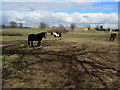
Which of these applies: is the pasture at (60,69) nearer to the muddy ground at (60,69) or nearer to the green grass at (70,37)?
the muddy ground at (60,69)

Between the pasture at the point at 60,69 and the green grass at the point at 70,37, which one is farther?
the green grass at the point at 70,37

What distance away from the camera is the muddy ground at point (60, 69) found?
6.53m

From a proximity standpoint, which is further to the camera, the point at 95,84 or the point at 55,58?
the point at 55,58

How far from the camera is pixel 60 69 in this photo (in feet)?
25.8

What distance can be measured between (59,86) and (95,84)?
5.53ft

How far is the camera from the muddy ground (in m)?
6.53

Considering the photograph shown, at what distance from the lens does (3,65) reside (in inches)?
333

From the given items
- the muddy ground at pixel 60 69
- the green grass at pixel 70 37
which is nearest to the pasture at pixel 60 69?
the muddy ground at pixel 60 69

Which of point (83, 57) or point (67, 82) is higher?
point (83, 57)

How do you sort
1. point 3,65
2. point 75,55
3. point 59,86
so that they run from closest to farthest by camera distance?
point 59,86, point 3,65, point 75,55

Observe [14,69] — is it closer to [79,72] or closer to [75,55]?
[79,72]

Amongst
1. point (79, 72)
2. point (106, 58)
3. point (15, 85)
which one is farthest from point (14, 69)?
point (106, 58)

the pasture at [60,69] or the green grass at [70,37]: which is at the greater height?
the green grass at [70,37]

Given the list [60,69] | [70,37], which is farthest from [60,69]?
[70,37]
